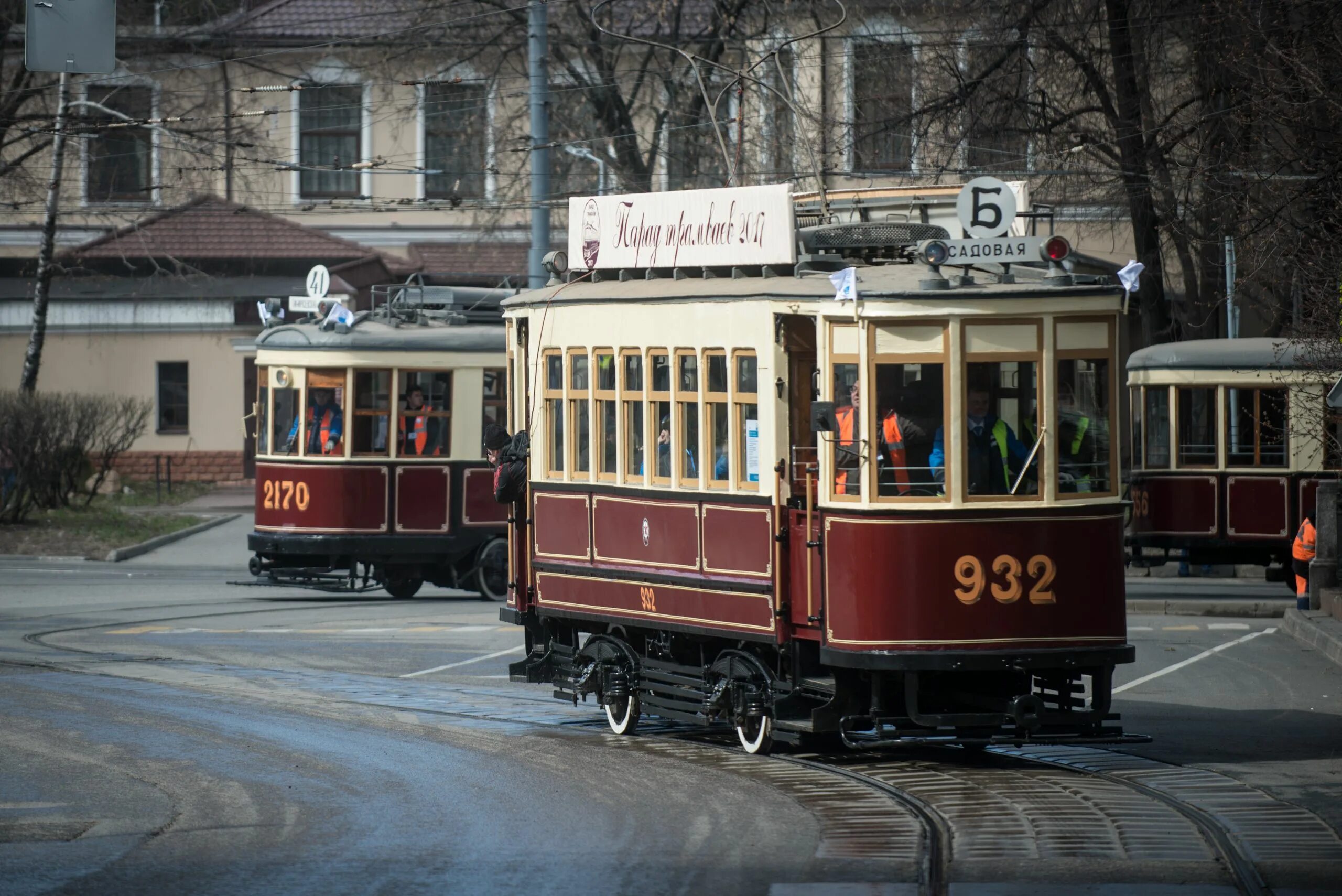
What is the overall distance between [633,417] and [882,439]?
2356 mm

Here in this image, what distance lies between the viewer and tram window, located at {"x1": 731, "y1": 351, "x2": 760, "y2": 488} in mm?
12430

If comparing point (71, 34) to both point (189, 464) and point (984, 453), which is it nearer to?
point (984, 453)

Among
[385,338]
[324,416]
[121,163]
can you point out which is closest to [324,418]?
[324,416]

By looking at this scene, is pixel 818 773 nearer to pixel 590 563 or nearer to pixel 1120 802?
pixel 1120 802

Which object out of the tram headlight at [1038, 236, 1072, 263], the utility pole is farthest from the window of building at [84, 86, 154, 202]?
the tram headlight at [1038, 236, 1072, 263]

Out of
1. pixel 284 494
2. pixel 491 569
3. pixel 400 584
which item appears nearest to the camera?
pixel 284 494

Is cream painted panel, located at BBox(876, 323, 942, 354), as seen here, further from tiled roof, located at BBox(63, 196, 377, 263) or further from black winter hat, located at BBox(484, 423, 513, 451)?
tiled roof, located at BBox(63, 196, 377, 263)

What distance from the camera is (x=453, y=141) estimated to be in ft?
148

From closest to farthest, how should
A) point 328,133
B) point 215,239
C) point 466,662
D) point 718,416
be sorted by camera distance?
point 718,416 → point 466,662 → point 215,239 → point 328,133

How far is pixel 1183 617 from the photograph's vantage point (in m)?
22.4

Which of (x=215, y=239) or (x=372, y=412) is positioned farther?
(x=215, y=239)

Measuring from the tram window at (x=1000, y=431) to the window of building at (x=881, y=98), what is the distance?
16.7 metres

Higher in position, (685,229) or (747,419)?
(685,229)

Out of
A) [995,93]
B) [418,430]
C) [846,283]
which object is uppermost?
[995,93]
